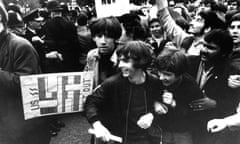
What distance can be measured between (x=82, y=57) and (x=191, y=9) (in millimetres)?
4439

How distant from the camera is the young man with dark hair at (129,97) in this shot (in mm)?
1938

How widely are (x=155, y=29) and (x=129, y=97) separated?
68.0 inches

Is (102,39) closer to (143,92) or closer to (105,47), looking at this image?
(105,47)

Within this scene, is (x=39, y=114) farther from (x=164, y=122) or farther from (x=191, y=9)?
(x=191, y=9)

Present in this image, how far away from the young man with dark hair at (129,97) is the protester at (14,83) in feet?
1.58

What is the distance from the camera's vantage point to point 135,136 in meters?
1.96

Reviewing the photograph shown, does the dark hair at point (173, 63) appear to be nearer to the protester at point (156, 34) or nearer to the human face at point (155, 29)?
the protester at point (156, 34)

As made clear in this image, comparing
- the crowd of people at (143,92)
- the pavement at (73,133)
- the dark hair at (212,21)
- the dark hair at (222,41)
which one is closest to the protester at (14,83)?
the crowd of people at (143,92)

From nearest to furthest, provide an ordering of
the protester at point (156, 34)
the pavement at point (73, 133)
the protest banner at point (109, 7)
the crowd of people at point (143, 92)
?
the crowd of people at point (143, 92), the protest banner at point (109, 7), the protester at point (156, 34), the pavement at point (73, 133)

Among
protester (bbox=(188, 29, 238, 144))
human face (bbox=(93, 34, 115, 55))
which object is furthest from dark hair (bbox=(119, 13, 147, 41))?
protester (bbox=(188, 29, 238, 144))

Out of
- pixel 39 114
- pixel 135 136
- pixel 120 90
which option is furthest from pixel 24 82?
pixel 135 136

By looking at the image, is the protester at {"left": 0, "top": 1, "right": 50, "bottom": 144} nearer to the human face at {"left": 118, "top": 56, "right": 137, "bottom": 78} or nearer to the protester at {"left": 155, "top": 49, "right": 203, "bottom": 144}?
the human face at {"left": 118, "top": 56, "right": 137, "bottom": 78}

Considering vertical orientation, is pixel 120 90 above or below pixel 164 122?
above

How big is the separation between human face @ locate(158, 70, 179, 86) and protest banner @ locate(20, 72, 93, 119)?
53 cm
